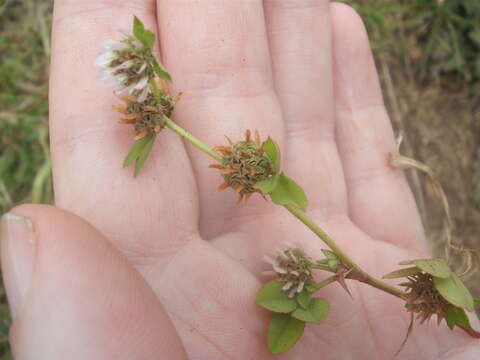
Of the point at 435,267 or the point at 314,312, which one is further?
the point at 314,312

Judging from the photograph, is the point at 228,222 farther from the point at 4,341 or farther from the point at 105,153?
the point at 4,341

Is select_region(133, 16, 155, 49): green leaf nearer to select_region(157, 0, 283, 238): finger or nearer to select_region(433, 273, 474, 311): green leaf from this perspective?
select_region(157, 0, 283, 238): finger

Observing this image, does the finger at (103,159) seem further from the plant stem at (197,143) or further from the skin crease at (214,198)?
the plant stem at (197,143)

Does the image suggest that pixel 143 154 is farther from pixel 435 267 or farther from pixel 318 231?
pixel 435 267

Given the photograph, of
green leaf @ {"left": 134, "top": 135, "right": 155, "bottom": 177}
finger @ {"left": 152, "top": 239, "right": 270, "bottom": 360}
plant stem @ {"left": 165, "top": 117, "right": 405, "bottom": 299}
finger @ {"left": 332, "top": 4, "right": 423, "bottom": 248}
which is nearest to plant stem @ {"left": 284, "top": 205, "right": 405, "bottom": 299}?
plant stem @ {"left": 165, "top": 117, "right": 405, "bottom": 299}

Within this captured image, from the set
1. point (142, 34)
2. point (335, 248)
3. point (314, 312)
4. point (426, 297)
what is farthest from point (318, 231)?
point (142, 34)

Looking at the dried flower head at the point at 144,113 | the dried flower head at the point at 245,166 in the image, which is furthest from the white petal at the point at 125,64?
the dried flower head at the point at 245,166

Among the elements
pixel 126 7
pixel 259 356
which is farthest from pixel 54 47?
pixel 259 356
